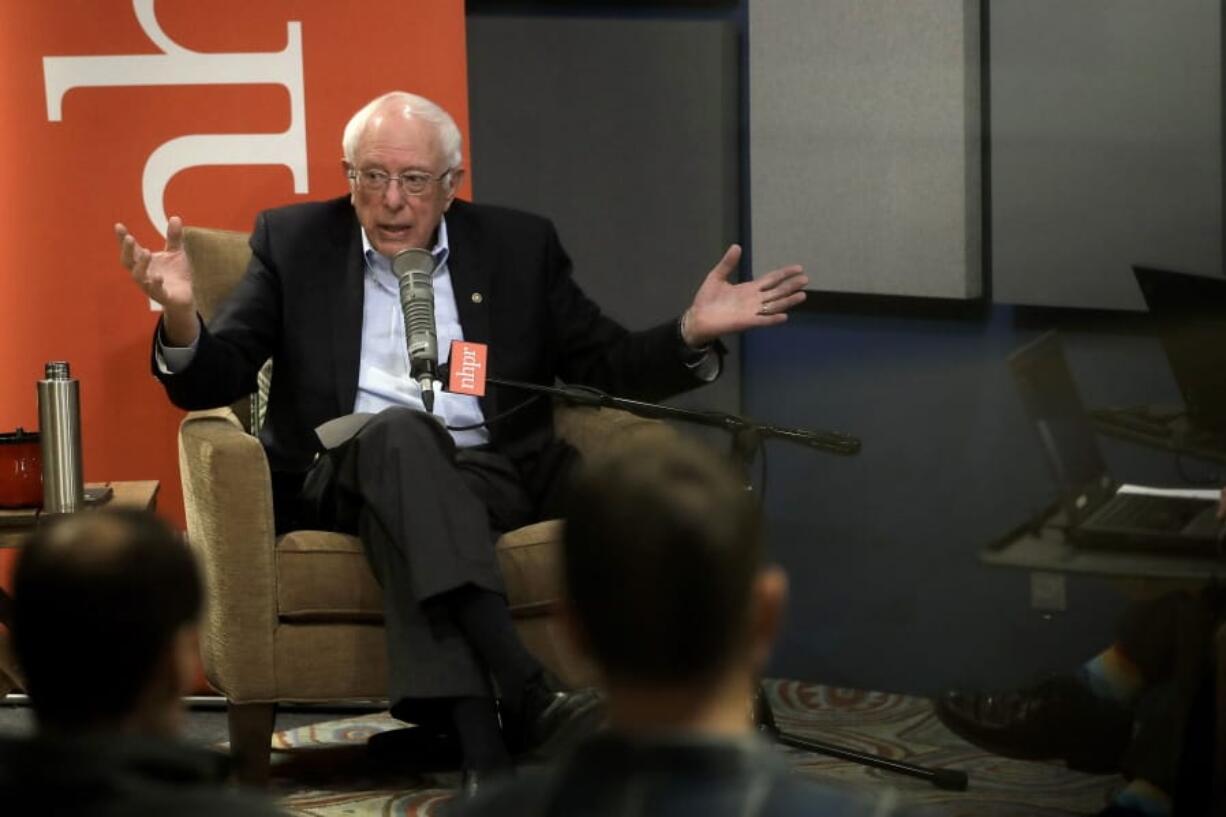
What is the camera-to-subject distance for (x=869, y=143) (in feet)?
12.3

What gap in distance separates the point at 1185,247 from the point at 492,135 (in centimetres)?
156

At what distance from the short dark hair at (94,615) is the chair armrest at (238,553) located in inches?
79.2

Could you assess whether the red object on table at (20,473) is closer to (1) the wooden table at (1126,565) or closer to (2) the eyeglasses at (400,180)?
(2) the eyeglasses at (400,180)

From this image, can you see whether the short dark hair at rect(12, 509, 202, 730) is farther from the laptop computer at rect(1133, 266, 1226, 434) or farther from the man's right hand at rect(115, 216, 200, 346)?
the laptop computer at rect(1133, 266, 1226, 434)

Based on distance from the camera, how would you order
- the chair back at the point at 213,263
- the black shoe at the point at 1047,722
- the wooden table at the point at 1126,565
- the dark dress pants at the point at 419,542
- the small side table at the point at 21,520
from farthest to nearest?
the chair back at the point at 213,263, the small side table at the point at 21,520, the black shoe at the point at 1047,722, the dark dress pants at the point at 419,542, the wooden table at the point at 1126,565

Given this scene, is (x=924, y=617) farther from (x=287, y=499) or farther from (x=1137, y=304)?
(x=287, y=499)

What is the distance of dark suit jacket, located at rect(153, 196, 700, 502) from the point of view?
3539 millimetres

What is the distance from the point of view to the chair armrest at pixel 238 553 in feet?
10.5

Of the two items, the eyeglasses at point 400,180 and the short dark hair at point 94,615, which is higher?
the eyeglasses at point 400,180

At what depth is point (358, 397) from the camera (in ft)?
11.7

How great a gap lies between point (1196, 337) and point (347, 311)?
A: 1541mm

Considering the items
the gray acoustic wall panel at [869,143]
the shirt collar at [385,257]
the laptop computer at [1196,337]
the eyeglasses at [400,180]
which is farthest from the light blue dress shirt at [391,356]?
the laptop computer at [1196,337]

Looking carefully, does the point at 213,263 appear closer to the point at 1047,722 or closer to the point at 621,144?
the point at 621,144

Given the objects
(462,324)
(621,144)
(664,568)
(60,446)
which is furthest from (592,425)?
→ (664,568)
